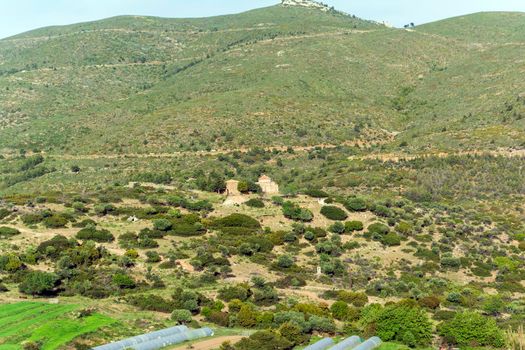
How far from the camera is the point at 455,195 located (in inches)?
3447

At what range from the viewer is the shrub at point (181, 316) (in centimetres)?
3925

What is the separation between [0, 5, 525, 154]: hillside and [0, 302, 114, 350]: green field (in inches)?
3003

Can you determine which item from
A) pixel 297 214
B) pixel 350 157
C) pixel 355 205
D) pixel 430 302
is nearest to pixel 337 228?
pixel 297 214

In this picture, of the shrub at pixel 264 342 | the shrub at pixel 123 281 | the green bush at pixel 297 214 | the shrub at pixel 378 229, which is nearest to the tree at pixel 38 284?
Result: the shrub at pixel 123 281

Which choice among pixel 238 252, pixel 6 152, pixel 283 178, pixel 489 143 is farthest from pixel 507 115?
pixel 6 152

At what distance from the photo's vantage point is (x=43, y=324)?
3478 cm

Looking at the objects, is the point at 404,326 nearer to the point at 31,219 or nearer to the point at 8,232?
the point at 8,232

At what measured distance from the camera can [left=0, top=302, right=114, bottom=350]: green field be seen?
3256 cm

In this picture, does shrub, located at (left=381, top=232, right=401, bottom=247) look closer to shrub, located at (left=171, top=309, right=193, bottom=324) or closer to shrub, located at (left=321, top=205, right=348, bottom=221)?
shrub, located at (left=321, top=205, right=348, bottom=221)

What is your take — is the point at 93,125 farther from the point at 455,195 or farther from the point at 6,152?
the point at 455,195

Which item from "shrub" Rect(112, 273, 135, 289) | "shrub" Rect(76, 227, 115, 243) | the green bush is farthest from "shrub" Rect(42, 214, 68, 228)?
the green bush

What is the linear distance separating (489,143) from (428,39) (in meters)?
95.1

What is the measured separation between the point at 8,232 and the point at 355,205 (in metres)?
34.7

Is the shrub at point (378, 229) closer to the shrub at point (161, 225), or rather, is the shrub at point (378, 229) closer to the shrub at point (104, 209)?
the shrub at point (161, 225)
